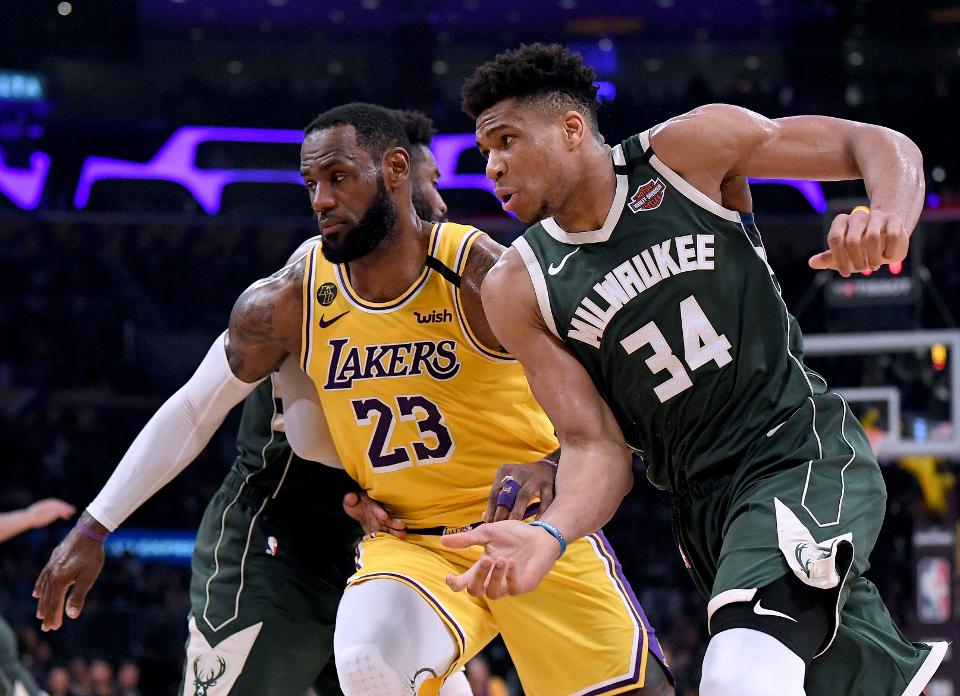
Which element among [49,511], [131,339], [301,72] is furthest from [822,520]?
[301,72]

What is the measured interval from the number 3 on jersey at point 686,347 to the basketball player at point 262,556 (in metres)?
1.56

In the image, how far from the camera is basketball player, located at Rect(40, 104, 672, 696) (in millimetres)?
3975

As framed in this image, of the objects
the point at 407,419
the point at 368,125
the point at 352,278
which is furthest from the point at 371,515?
the point at 368,125

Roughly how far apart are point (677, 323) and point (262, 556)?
2.17 meters

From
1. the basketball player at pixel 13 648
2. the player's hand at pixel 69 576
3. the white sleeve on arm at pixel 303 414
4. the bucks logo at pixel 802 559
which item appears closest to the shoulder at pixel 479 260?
the white sleeve on arm at pixel 303 414

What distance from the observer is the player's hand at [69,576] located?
4.46m

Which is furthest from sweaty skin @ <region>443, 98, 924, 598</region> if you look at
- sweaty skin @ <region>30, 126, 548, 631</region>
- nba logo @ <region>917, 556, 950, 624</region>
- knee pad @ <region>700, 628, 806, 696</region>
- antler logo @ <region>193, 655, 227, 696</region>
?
nba logo @ <region>917, 556, 950, 624</region>

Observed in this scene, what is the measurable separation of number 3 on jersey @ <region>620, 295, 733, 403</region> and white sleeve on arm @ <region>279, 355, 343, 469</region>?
4.81 ft

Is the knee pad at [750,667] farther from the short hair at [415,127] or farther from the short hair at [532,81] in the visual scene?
the short hair at [415,127]

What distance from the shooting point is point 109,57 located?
17.6m

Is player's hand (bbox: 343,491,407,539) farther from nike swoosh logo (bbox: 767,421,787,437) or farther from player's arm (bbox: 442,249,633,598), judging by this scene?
nike swoosh logo (bbox: 767,421,787,437)

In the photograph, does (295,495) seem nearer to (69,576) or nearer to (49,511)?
(69,576)

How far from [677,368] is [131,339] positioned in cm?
1389

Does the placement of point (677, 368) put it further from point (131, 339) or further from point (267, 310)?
point (131, 339)
